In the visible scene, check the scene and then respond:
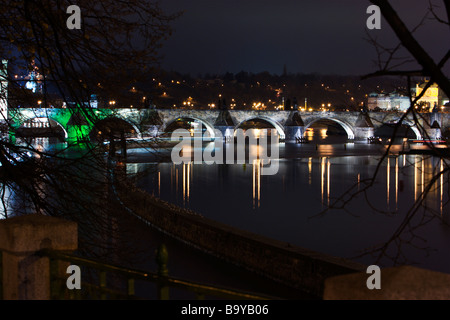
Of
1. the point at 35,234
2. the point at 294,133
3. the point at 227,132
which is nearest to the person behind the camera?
the point at 35,234

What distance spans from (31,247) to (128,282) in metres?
0.68

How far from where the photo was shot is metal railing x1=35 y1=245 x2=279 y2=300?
188cm

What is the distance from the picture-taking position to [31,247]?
2.56 metres

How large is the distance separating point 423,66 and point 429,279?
108 centimetres

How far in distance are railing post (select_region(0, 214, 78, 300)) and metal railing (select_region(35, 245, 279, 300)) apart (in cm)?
4

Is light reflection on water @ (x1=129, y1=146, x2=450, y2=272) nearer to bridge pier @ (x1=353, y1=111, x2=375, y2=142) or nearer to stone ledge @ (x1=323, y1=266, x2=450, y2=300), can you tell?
stone ledge @ (x1=323, y1=266, x2=450, y2=300)

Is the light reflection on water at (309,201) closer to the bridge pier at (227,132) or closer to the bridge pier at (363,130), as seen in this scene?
the bridge pier at (227,132)

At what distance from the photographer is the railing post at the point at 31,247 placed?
2.52 m

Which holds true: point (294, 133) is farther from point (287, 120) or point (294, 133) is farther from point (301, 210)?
→ point (301, 210)

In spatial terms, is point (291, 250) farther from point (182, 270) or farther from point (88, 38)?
point (88, 38)

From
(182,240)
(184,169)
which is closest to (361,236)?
(182,240)

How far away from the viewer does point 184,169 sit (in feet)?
86.5

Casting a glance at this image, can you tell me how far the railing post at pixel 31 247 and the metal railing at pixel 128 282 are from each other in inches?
1.5

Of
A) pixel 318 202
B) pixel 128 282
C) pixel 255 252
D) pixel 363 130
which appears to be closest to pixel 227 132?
pixel 363 130
